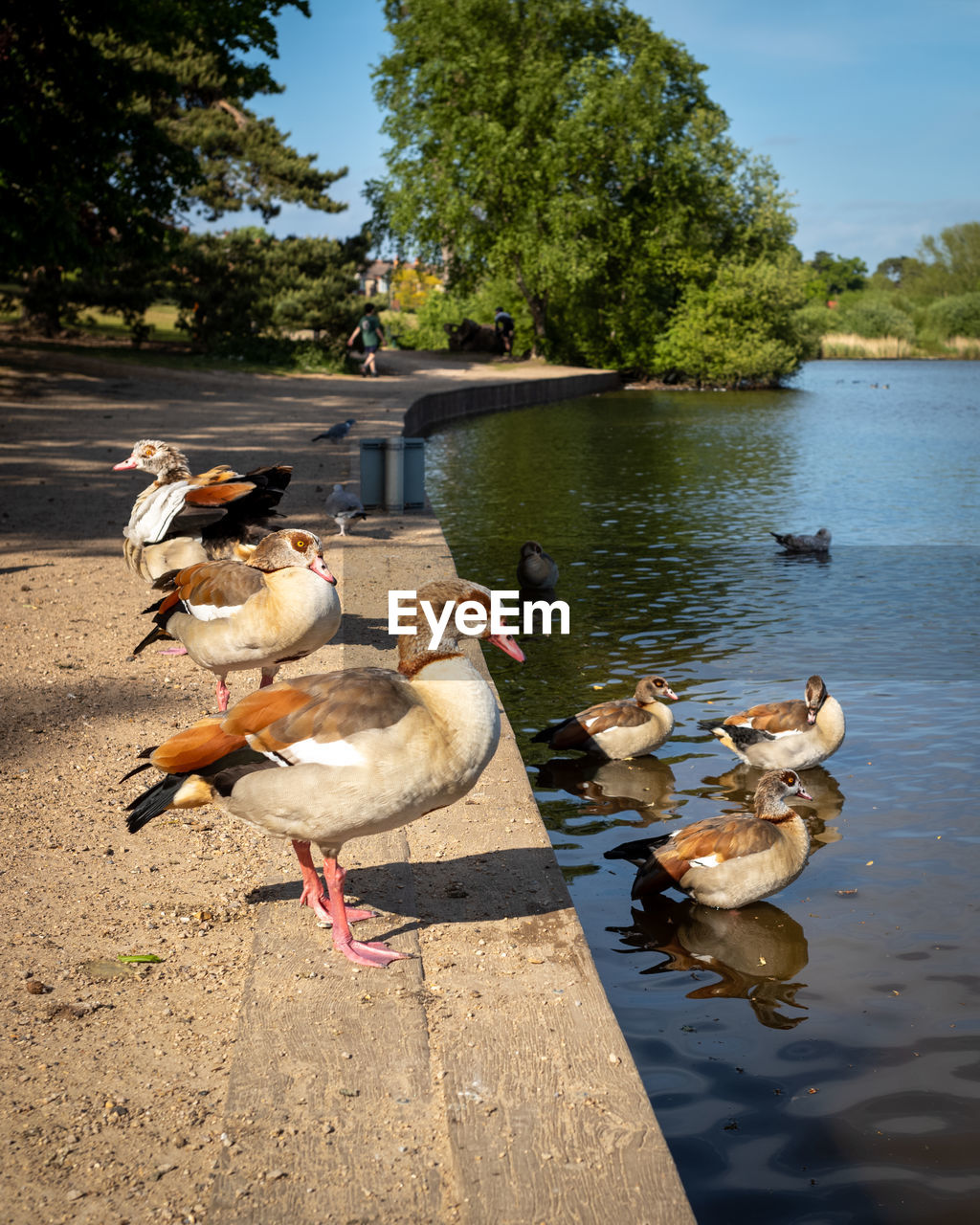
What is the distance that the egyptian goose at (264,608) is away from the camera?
6.16 meters

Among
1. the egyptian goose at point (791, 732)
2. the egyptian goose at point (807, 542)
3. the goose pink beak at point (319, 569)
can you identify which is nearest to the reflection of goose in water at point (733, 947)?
the egyptian goose at point (791, 732)

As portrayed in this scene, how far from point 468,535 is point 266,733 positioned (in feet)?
38.9

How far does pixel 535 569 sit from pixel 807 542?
423 centimetres

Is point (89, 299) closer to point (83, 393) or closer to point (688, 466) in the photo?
point (83, 393)

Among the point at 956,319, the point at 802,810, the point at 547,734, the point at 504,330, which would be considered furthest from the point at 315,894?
the point at 956,319

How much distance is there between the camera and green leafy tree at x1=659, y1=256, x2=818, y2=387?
170 feet

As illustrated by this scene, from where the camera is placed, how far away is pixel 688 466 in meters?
23.8

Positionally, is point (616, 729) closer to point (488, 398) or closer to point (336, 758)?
point (336, 758)

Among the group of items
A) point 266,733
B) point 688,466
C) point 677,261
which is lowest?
point 688,466

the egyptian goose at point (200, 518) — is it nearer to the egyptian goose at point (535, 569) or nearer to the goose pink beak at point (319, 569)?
the goose pink beak at point (319, 569)

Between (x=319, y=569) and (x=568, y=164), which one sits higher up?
(x=568, y=164)

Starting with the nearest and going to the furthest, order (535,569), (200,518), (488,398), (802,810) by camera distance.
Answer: (802,810)
(200,518)
(535,569)
(488,398)

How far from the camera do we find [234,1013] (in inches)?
154

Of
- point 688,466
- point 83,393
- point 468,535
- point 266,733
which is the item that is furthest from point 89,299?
point 266,733
